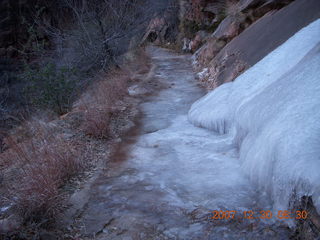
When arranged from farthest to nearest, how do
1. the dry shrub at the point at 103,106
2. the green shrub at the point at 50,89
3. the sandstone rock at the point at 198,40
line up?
the sandstone rock at the point at 198,40 < the green shrub at the point at 50,89 < the dry shrub at the point at 103,106

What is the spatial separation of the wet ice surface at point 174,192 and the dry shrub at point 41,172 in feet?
1.14

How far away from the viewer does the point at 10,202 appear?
9.07 feet

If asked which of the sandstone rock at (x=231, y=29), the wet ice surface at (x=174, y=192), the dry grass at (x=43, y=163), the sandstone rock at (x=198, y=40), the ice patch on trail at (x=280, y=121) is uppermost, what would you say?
the sandstone rock at (x=231, y=29)

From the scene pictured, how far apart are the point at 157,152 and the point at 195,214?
146 centimetres

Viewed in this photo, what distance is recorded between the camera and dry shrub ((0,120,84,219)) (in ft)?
8.16

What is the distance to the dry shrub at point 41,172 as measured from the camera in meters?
2.49

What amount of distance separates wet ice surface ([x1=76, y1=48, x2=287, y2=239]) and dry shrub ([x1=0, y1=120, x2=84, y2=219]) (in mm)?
347

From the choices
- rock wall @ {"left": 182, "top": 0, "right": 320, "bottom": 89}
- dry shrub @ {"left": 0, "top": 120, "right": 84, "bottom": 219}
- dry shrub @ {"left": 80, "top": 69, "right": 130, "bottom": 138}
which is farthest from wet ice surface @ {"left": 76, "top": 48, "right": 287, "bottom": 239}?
rock wall @ {"left": 182, "top": 0, "right": 320, "bottom": 89}

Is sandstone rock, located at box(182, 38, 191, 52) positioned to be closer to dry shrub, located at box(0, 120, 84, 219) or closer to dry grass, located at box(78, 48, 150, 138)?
dry grass, located at box(78, 48, 150, 138)

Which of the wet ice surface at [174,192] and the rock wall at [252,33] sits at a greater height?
the rock wall at [252,33]

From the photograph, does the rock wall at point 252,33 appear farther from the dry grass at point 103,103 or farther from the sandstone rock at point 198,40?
the sandstone rock at point 198,40

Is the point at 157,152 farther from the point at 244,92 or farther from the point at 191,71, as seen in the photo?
the point at 191,71

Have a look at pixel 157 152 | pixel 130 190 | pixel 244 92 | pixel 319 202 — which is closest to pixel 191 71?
pixel 244 92
